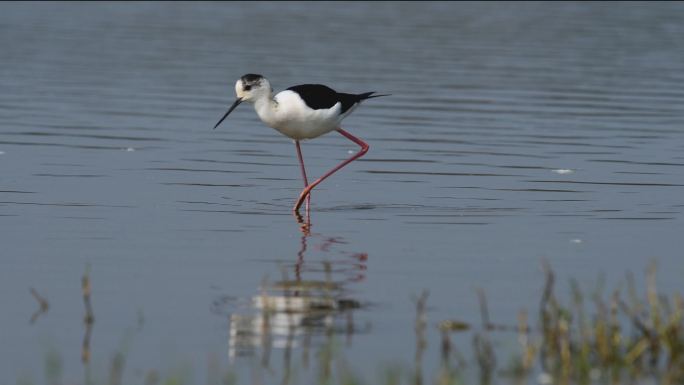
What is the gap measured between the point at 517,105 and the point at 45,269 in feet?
34.6

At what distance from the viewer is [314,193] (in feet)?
39.5

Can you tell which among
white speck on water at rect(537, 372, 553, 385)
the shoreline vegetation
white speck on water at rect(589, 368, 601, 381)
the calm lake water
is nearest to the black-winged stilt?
the calm lake water

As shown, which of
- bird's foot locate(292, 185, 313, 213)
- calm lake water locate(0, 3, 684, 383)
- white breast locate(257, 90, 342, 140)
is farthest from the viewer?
white breast locate(257, 90, 342, 140)

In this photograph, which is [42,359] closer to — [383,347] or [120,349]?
[120,349]

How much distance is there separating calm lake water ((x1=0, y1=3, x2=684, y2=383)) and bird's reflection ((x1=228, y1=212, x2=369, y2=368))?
1.1 inches

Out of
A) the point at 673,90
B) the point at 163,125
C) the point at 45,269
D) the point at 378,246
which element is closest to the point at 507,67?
the point at 673,90

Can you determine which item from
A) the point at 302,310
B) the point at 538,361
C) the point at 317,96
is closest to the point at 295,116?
the point at 317,96

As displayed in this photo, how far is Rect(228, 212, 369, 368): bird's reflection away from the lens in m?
6.79

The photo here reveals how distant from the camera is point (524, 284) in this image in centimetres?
831

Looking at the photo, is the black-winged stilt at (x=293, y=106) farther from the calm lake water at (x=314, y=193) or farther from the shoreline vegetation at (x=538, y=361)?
the shoreline vegetation at (x=538, y=361)

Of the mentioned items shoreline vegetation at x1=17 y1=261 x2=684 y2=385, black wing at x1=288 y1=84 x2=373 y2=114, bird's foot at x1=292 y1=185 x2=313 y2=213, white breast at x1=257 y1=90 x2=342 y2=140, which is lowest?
shoreline vegetation at x1=17 y1=261 x2=684 y2=385

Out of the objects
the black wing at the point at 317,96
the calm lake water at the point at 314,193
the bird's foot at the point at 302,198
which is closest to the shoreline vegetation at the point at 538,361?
the calm lake water at the point at 314,193

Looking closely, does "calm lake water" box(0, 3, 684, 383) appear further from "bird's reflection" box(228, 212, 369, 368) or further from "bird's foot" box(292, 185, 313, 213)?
"bird's foot" box(292, 185, 313, 213)

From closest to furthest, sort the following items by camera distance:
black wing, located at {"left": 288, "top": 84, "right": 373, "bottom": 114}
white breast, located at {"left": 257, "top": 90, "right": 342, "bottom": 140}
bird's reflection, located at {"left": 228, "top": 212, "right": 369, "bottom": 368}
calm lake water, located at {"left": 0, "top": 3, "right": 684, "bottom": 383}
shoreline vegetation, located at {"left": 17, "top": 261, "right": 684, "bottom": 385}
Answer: shoreline vegetation, located at {"left": 17, "top": 261, "right": 684, "bottom": 385}
bird's reflection, located at {"left": 228, "top": 212, "right": 369, "bottom": 368}
calm lake water, located at {"left": 0, "top": 3, "right": 684, "bottom": 383}
white breast, located at {"left": 257, "top": 90, "right": 342, "bottom": 140}
black wing, located at {"left": 288, "top": 84, "right": 373, "bottom": 114}
